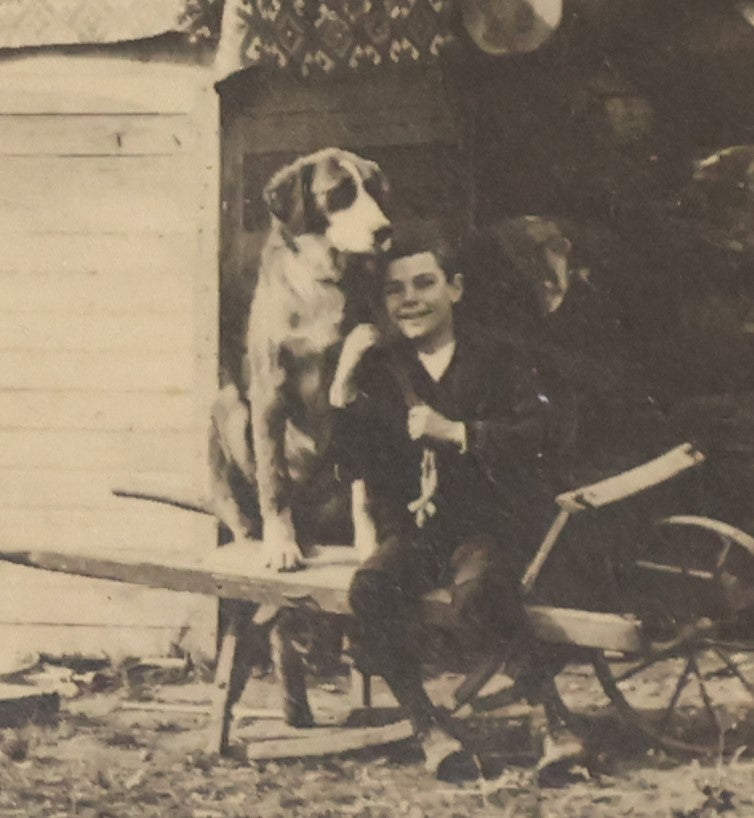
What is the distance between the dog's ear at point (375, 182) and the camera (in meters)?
2.12

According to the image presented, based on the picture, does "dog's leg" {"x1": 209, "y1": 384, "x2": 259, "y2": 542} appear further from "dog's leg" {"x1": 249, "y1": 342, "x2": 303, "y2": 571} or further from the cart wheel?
the cart wheel

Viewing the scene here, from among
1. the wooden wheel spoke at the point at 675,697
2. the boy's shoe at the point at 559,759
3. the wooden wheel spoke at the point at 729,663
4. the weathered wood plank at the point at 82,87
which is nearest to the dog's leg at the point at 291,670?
the boy's shoe at the point at 559,759

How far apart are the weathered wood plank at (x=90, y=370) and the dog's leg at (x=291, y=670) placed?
55 centimetres

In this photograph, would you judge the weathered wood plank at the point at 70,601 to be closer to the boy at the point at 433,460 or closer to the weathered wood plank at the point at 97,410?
the weathered wood plank at the point at 97,410

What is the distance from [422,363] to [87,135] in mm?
856

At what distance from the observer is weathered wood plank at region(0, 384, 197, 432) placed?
2209 millimetres

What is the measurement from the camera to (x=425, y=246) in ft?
6.97

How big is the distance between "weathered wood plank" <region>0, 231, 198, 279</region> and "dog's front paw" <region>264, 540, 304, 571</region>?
2.01ft

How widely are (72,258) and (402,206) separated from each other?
708 millimetres

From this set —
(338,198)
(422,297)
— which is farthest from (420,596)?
(338,198)

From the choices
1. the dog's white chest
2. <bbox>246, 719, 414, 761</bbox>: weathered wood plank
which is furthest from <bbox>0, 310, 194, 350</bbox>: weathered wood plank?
<bbox>246, 719, 414, 761</bbox>: weathered wood plank

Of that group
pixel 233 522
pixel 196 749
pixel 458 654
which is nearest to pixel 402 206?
pixel 233 522

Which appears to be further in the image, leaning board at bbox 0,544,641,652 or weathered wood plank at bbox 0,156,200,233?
weathered wood plank at bbox 0,156,200,233

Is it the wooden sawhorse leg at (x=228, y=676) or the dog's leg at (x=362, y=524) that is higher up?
the dog's leg at (x=362, y=524)
